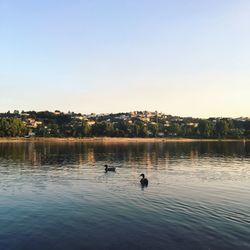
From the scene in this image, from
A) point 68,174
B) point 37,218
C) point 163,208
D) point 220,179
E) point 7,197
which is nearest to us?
point 37,218

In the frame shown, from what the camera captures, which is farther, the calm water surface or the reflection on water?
the reflection on water

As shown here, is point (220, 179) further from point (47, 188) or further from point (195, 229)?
point (195, 229)

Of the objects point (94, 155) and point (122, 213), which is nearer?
point (122, 213)

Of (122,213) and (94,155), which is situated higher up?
(94,155)

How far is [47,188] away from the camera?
51.4m

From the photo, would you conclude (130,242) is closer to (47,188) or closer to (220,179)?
(47,188)

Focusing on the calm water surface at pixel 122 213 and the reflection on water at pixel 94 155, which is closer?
the calm water surface at pixel 122 213

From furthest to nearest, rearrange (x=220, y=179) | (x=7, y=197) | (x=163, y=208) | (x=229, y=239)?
1. (x=220, y=179)
2. (x=7, y=197)
3. (x=163, y=208)
4. (x=229, y=239)

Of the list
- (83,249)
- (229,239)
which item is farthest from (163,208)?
(83,249)

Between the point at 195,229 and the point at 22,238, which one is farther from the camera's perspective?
the point at 195,229

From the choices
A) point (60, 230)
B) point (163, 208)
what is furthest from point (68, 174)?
point (60, 230)

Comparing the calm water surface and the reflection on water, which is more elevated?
the reflection on water

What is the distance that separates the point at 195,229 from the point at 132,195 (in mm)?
16199

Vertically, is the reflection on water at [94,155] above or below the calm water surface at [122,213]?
above
